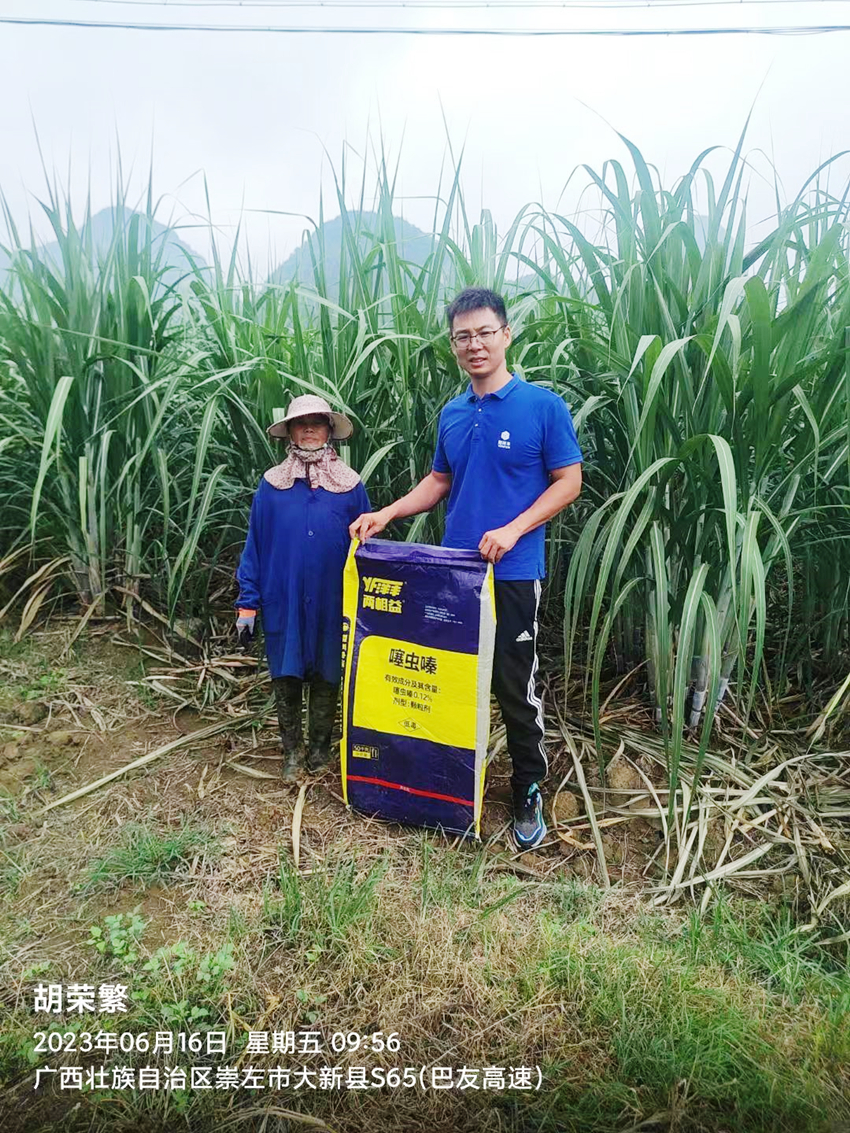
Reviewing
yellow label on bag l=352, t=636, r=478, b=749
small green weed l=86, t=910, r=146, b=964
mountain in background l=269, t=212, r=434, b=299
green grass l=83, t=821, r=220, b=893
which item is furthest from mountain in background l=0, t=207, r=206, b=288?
small green weed l=86, t=910, r=146, b=964

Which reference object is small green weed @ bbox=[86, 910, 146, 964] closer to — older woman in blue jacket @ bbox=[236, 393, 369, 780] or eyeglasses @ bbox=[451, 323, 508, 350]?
older woman in blue jacket @ bbox=[236, 393, 369, 780]

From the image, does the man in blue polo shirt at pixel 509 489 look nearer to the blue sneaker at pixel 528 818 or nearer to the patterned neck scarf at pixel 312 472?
the blue sneaker at pixel 528 818

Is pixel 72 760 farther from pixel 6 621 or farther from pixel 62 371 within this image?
pixel 62 371

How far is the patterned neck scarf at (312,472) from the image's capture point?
1607 mm

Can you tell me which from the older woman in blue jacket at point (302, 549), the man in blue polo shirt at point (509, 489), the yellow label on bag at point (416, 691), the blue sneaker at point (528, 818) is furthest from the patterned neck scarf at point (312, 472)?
the blue sneaker at point (528, 818)

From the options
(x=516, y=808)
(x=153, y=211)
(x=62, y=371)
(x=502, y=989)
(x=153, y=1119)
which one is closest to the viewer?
(x=153, y=1119)

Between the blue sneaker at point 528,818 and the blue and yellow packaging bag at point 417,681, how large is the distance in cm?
11

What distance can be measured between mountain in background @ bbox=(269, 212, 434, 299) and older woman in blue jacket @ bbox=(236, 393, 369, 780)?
2.12ft

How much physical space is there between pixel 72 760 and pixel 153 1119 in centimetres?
Result: 102

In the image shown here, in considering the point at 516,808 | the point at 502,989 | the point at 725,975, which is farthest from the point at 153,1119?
the point at 725,975

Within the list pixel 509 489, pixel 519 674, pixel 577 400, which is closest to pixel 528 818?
pixel 519 674

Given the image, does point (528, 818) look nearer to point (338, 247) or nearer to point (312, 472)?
point (312, 472)

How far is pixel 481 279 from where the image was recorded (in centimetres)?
195

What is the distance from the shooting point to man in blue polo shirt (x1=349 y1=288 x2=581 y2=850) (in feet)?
4.60
